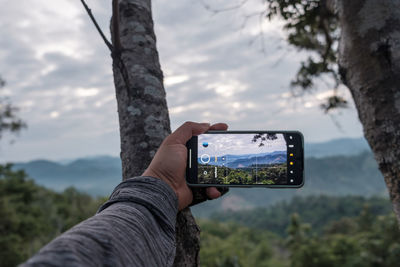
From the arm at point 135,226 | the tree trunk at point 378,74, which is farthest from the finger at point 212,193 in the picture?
the tree trunk at point 378,74

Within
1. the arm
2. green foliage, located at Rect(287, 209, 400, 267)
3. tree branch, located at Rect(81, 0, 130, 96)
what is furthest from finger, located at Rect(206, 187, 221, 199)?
green foliage, located at Rect(287, 209, 400, 267)

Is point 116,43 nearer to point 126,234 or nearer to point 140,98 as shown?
point 140,98

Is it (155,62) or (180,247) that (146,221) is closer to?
(180,247)

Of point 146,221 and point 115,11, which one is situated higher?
point 115,11

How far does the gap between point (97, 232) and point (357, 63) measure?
78.0 inches

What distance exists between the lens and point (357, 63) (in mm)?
2068

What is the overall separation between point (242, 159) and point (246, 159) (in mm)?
25

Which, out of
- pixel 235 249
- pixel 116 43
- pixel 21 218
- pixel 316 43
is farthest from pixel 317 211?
pixel 116 43

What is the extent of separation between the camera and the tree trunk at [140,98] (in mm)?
1598

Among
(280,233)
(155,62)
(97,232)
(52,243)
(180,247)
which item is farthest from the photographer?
(280,233)

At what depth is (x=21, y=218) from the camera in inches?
1164

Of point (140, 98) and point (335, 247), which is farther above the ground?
point (140, 98)

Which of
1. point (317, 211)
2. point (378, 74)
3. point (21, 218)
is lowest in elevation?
point (317, 211)

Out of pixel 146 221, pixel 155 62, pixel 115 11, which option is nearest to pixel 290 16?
pixel 155 62
